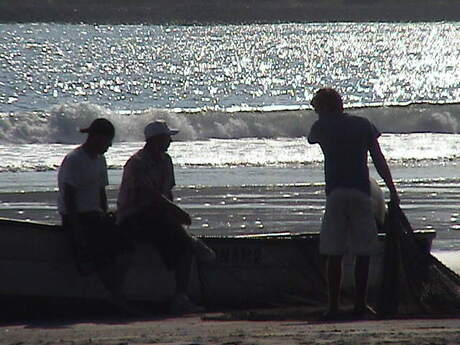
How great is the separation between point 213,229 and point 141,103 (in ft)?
118

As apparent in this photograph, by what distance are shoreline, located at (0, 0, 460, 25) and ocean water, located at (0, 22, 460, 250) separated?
349cm

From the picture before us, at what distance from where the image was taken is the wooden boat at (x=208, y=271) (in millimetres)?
10906

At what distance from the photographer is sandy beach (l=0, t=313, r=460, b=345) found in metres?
9.00

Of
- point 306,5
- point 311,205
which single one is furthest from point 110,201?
point 306,5

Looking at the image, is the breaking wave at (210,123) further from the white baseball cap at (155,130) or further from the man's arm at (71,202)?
the man's arm at (71,202)

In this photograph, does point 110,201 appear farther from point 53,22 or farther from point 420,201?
point 53,22

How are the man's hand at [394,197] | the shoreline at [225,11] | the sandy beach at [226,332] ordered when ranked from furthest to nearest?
the shoreline at [225,11] → the man's hand at [394,197] → the sandy beach at [226,332]

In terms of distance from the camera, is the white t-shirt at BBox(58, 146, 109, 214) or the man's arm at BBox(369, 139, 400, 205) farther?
the white t-shirt at BBox(58, 146, 109, 214)

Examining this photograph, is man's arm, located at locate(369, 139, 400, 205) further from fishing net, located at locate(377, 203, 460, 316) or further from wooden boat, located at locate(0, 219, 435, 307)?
wooden boat, located at locate(0, 219, 435, 307)

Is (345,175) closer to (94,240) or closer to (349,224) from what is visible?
(349,224)

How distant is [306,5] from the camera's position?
128000mm

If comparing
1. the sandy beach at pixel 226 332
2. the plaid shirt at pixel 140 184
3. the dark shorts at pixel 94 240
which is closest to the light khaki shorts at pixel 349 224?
the sandy beach at pixel 226 332

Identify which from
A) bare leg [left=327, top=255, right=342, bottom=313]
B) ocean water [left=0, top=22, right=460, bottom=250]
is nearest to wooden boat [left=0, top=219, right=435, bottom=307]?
bare leg [left=327, top=255, right=342, bottom=313]

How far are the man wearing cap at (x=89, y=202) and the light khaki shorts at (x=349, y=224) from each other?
4.93 ft
